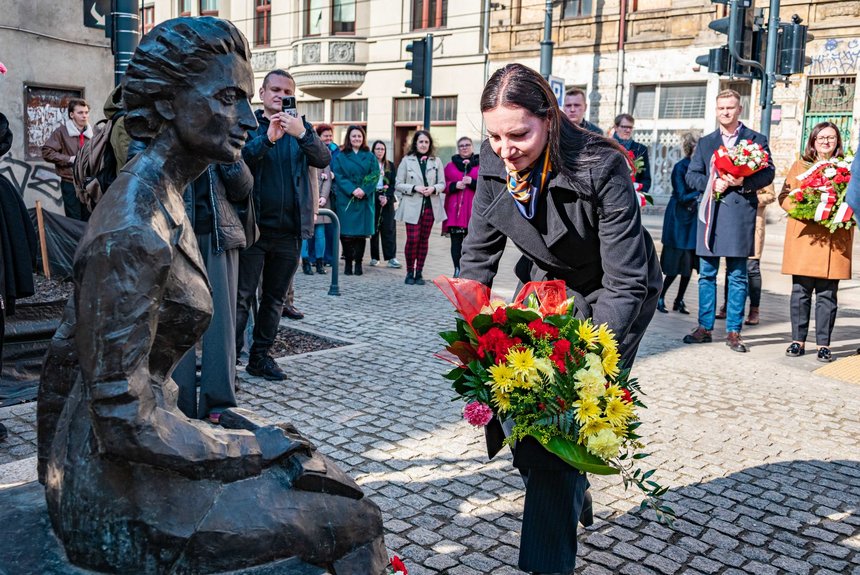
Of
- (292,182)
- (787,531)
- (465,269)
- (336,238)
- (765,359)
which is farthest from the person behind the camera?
(336,238)

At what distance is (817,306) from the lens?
26.2ft

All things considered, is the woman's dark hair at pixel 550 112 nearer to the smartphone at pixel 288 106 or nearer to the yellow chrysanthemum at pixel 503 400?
the yellow chrysanthemum at pixel 503 400

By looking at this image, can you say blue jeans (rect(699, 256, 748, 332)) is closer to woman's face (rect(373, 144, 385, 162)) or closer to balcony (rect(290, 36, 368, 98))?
woman's face (rect(373, 144, 385, 162))

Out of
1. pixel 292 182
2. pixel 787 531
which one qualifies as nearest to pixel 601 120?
pixel 292 182

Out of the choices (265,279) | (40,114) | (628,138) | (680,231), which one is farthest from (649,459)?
(40,114)

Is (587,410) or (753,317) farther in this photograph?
(753,317)

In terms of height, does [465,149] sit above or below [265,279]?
above

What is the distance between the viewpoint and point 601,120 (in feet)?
81.5

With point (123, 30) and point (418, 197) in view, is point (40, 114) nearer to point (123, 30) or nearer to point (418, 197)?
point (418, 197)

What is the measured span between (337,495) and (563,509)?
1.19m

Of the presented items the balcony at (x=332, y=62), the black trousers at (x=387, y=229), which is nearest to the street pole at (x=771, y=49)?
the black trousers at (x=387, y=229)

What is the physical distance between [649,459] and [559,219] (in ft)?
7.23

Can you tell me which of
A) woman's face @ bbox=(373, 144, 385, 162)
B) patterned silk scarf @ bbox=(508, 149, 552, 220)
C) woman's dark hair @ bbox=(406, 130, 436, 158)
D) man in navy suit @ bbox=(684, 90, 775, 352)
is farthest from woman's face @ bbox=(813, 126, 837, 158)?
woman's face @ bbox=(373, 144, 385, 162)

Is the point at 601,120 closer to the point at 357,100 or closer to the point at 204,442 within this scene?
the point at 357,100
